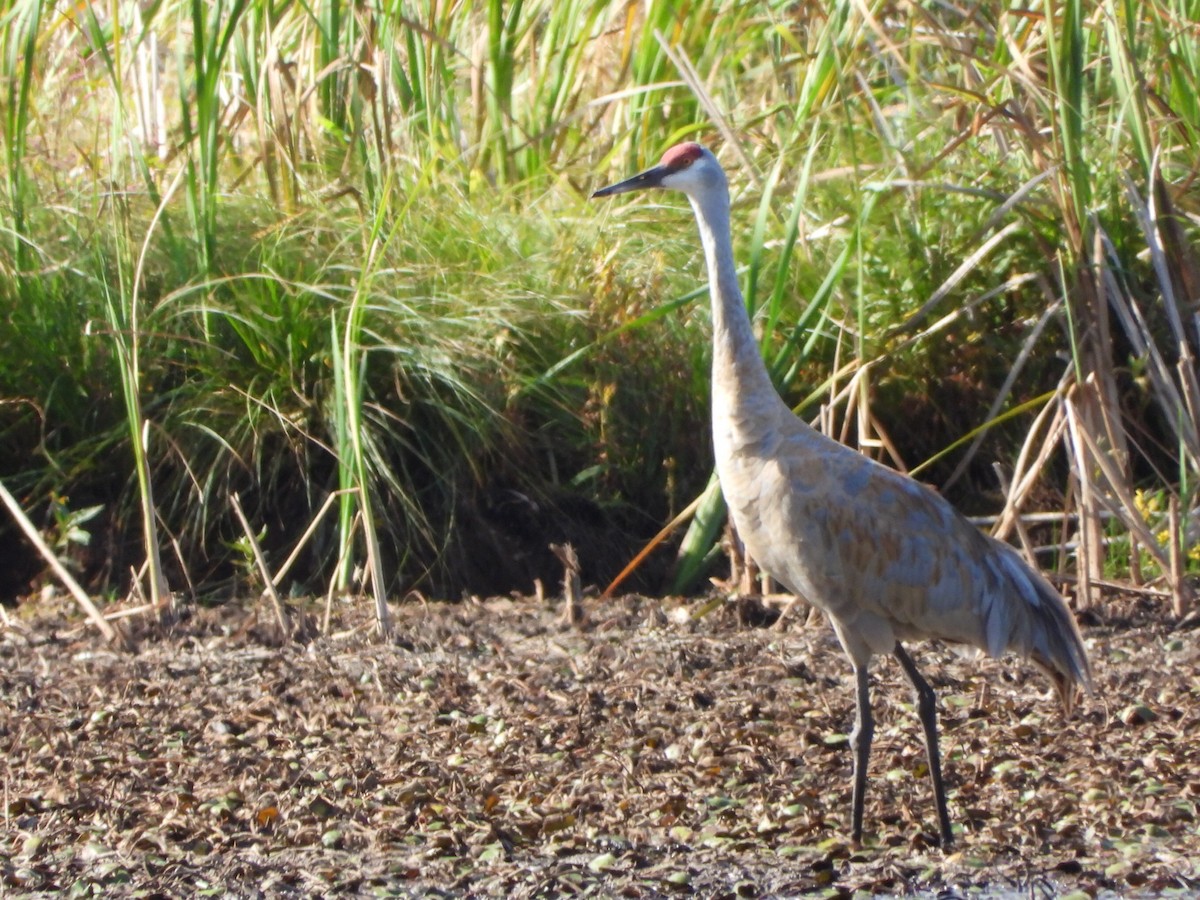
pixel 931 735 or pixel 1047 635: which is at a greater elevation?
pixel 1047 635

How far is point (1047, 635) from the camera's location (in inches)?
155

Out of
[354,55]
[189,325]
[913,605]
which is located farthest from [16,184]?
[913,605]

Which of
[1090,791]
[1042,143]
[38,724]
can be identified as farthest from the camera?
[1042,143]

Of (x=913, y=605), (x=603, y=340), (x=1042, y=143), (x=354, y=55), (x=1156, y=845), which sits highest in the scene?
(x=354, y=55)

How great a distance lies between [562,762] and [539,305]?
2.04m

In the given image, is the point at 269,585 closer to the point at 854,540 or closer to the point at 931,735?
the point at 854,540

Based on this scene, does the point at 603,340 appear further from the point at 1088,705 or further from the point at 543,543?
the point at 1088,705

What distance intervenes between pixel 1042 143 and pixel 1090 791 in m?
2.12

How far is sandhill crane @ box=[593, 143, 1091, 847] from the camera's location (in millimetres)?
3789

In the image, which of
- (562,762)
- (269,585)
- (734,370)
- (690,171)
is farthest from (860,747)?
(269,585)

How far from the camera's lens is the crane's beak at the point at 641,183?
4086mm

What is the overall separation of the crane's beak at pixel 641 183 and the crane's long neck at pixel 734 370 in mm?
264

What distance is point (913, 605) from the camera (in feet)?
12.8

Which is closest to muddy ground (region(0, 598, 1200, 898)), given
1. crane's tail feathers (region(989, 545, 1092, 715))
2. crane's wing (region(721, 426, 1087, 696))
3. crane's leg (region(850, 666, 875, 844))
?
crane's leg (region(850, 666, 875, 844))
